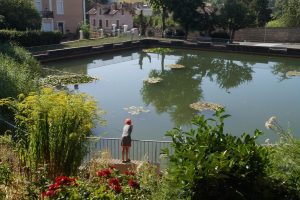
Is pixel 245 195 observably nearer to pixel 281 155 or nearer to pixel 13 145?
pixel 281 155

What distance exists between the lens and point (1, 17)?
30609 millimetres

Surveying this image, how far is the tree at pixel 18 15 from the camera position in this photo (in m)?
31.8

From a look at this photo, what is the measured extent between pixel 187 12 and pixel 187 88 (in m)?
19.8

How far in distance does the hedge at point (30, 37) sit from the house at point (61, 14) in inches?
343

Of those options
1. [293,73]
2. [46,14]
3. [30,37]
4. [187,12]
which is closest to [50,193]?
[293,73]

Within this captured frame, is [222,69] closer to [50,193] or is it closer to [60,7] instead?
[60,7]

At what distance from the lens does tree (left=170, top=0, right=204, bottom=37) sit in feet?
128

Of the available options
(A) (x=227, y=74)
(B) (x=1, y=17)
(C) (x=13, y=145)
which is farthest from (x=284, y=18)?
(C) (x=13, y=145)

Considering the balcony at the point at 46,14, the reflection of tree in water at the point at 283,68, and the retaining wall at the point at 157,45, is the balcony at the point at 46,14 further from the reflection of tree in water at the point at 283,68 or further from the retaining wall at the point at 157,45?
the reflection of tree in water at the point at 283,68

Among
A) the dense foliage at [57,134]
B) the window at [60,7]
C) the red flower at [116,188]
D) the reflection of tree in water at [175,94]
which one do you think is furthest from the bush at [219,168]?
the window at [60,7]

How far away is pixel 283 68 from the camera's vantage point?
2747cm

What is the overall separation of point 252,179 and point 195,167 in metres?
0.71

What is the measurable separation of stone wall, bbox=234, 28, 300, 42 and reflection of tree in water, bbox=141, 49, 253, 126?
10.3 meters

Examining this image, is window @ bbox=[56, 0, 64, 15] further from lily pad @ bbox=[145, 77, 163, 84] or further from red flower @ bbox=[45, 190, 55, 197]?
red flower @ bbox=[45, 190, 55, 197]
